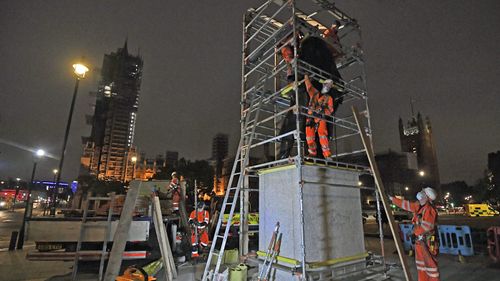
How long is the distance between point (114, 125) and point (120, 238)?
118 m

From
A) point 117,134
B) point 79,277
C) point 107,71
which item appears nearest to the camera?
point 79,277

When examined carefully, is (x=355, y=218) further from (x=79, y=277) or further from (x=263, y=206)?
(x=79, y=277)

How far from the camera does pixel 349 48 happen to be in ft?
27.2

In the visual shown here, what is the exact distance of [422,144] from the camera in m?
150

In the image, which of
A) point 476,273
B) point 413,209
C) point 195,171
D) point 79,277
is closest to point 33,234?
point 79,277

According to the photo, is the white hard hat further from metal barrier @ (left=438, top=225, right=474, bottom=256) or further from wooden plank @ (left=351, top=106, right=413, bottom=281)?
metal barrier @ (left=438, top=225, right=474, bottom=256)

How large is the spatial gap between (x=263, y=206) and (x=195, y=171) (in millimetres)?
39442

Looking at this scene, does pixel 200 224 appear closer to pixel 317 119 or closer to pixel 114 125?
pixel 317 119

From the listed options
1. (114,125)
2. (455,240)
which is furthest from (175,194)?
(114,125)

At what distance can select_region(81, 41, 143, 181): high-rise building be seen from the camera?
109 metres

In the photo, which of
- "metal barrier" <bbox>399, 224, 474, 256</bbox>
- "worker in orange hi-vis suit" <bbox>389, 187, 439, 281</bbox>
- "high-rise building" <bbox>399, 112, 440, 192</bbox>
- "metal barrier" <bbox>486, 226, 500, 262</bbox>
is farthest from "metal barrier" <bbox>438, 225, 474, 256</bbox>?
"high-rise building" <bbox>399, 112, 440, 192</bbox>

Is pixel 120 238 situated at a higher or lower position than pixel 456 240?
higher

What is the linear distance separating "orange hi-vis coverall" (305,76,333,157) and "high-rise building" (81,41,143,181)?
10748cm

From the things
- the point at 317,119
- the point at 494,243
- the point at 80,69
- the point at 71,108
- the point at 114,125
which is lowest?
the point at 494,243
